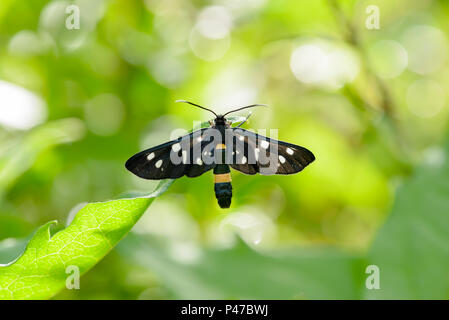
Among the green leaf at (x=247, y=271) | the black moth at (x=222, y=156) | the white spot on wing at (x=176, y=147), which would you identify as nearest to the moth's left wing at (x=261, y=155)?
the black moth at (x=222, y=156)

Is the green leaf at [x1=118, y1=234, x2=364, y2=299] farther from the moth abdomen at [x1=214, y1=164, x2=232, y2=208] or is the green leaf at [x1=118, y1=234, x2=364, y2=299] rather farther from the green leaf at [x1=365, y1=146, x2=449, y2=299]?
the moth abdomen at [x1=214, y1=164, x2=232, y2=208]

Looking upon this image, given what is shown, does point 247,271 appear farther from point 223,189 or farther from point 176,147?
point 176,147

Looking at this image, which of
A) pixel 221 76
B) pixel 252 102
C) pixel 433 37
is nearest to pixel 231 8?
pixel 221 76

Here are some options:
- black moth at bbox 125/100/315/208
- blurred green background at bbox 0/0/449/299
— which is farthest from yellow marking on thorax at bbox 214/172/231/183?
blurred green background at bbox 0/0/449/299

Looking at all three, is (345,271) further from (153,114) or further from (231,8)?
(231,8)

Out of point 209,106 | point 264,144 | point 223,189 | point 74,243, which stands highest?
point 209,106

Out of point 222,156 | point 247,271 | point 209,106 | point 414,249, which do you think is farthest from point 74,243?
point 209,106

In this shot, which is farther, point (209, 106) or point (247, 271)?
point (209, 106)
